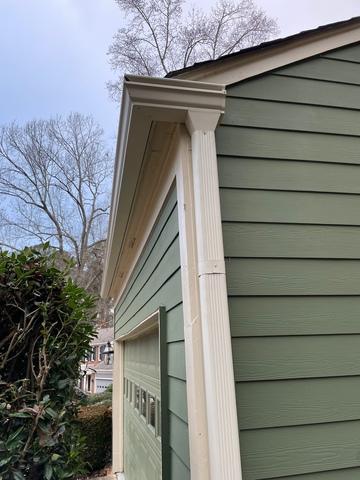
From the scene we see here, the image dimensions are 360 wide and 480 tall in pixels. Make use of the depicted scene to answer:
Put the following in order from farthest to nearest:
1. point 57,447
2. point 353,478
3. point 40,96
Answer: point 40,96 → point 57,447 → point 353,478

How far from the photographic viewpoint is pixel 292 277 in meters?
1.80

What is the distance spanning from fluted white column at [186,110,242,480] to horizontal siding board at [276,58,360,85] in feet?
2.31

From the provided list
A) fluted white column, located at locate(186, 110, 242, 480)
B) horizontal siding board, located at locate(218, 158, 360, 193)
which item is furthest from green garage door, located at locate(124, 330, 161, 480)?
horizontal siding board, located at locate(218, 158, 360, 193)

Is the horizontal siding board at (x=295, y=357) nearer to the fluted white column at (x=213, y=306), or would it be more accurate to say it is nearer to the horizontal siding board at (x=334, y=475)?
the fluted white column at (x=213, y=306)

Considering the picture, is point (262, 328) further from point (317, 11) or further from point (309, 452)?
point (317, 11)

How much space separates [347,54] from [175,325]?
191 cm

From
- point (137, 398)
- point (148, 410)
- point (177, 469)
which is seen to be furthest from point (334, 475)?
point (137, 398)

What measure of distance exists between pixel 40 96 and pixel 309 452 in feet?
62.4

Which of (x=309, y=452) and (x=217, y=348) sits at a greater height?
(x=217, y=348)

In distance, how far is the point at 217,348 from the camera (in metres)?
1.53

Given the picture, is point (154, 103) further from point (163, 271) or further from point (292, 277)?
point (163, 271)

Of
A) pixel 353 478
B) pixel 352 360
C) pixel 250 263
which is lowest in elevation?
pixel 353 478

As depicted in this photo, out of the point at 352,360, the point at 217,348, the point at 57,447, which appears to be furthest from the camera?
the point at 57,447

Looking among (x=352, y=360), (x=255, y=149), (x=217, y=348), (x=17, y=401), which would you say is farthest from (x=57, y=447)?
(x=255, y=149)
